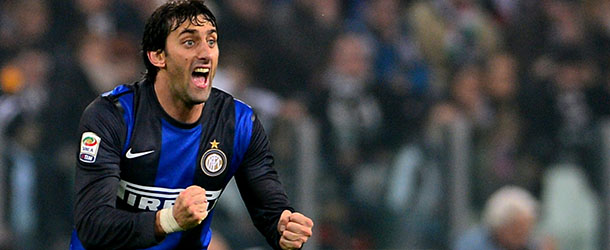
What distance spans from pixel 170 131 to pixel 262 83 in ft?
15.8

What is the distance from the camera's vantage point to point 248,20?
9672 mm

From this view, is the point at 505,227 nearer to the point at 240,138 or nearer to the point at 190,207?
the point at 240,138

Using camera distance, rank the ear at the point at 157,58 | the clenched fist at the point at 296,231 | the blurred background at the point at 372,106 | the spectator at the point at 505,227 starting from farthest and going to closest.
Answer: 1. the spectator at the point at 505,227
2. the blurred background at the point at 372,106
3. the ear at the point at 157,58
4. the clenched fist at the point at 296,231

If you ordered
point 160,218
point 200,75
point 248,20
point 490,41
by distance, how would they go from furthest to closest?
1. point 490,41
2. point 248,20
3. point 200,75
4. point 160,218

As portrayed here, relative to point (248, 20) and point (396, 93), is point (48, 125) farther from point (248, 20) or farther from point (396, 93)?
point (396, 93)

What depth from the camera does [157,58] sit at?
470 centimetres

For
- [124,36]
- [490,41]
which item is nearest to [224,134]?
[124,36]

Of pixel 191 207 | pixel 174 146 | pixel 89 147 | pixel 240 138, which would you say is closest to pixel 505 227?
pixel 240 138

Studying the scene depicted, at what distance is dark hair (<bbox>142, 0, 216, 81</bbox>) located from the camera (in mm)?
4582

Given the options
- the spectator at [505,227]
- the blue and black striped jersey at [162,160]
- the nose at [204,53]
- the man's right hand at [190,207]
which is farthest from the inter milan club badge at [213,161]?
the spectator at [505,227]

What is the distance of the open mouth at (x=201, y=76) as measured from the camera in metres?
4.59

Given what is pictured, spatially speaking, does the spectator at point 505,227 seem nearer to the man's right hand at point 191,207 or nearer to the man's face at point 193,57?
the man's face at point 193,57

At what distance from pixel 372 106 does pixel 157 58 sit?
17.0ft

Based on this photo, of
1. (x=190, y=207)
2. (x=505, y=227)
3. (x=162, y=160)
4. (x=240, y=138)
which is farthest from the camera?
(x=505, y=227)
